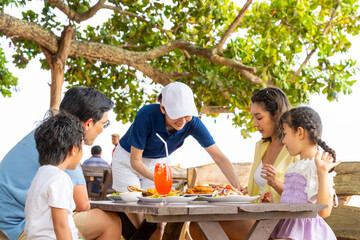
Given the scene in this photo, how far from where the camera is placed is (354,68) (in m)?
7.38

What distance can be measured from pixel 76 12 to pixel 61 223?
15.9 feet

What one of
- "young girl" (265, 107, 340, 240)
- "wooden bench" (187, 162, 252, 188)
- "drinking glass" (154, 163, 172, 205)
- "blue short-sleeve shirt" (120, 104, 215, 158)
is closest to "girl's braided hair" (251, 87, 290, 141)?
"young girl" (265, 107, 340, 240)

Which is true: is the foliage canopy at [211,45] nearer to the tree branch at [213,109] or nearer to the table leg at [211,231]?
the tree branch at [213,109]

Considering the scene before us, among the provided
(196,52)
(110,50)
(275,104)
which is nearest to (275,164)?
(275,104)

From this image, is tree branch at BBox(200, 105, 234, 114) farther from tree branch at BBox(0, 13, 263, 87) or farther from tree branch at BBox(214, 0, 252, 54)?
tree branch at BBox(214, 0, 252, 54)

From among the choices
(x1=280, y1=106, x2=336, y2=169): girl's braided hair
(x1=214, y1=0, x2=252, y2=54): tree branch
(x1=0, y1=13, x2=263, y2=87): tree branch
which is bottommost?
(x1=280, y1=106, x2=336, y2=169): girl's braided hair

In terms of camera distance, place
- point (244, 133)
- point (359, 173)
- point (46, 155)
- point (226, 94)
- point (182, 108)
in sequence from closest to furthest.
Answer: point (46, 155) < point (359, 173) < point (182, 108) < point (226, 94) < point (244, 133)

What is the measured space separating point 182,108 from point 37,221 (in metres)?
1.25

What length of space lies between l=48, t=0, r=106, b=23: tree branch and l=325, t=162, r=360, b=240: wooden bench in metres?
4.42

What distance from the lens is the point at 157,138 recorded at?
3.12m

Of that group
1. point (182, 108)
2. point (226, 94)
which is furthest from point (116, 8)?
point (182, 108)

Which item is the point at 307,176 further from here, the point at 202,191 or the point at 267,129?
the point at 267,129

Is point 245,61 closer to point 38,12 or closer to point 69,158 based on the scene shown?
point 38,12

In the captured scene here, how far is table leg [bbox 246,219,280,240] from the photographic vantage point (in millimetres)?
1962
